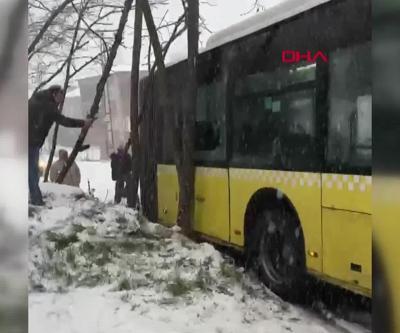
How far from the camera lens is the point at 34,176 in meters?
2.61

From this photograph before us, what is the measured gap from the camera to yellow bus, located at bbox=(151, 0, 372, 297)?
2.83 metres

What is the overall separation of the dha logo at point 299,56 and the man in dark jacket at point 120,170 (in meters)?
0.86

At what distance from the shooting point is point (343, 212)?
2.88 m

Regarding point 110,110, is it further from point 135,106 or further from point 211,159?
point 211,159

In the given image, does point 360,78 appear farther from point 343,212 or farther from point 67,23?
point 67,23

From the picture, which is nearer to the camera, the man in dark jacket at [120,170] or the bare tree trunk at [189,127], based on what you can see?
the man in dark jacket at [120,170]

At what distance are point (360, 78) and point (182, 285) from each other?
46.3 inches

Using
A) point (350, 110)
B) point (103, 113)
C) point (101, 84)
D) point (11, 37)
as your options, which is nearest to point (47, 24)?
point (11, 37)

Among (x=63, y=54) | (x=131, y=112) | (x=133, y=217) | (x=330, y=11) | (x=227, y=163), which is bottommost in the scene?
(x=133, y=217)

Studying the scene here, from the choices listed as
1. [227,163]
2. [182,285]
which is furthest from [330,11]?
[182,285]

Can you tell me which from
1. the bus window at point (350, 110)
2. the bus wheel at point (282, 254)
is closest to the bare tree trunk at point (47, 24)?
the bus window at point (350, 110)

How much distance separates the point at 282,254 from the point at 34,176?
1327mm

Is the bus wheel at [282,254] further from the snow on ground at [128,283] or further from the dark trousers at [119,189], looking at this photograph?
the dark trousers at [119,189]

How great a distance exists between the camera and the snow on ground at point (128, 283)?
8.70 feet
